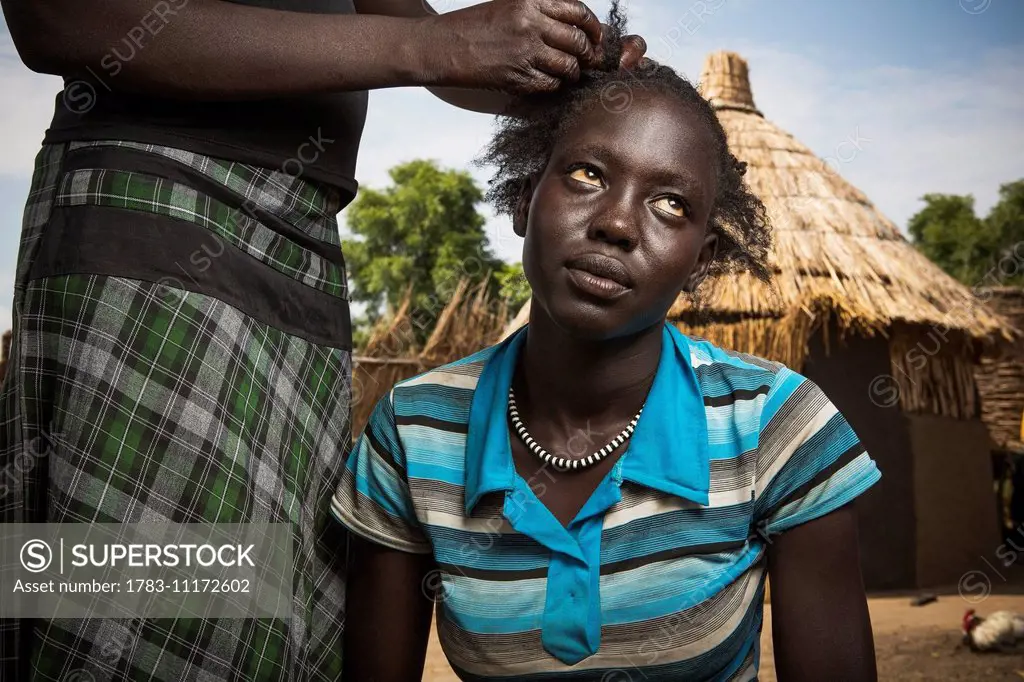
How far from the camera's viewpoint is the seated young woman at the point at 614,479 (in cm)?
160

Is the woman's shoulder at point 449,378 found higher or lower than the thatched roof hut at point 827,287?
lower

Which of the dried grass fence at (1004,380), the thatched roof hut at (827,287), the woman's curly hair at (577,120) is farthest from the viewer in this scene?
the dried grass fence at (1004,380)

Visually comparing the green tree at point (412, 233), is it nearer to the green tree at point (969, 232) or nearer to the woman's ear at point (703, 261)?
the green tree at point (969, 232)

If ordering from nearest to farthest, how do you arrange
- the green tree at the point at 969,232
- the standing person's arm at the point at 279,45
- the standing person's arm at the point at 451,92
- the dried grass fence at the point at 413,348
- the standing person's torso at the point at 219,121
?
the standing person's arm at the point at 279,45 → the standing person's torso at the point at 219,121 → the standing person's arm at the point at 451,92 → the dried grass fence at the point at 413,348 → the green tree at the point at 969,232

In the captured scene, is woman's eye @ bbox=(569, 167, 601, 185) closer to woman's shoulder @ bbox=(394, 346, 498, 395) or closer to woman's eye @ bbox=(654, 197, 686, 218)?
woman's eye @ bbox=(654, 197, 686, 218)

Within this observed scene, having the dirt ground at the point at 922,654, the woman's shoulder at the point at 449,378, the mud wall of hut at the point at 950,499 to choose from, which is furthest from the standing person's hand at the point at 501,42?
the mud wall of hut at the point at 950,499

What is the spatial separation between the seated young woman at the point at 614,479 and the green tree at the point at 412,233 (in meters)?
20.1

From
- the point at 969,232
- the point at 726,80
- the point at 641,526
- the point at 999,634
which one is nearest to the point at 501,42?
the point at 641,526

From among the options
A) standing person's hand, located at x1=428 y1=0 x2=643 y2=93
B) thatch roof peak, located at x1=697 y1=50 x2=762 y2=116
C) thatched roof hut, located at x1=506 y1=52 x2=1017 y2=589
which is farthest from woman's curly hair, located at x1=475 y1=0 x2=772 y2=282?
thatch roof peak, located at x1=697 y1=50 x2=762 y2=116

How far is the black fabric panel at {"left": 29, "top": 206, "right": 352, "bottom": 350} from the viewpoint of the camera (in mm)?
1512

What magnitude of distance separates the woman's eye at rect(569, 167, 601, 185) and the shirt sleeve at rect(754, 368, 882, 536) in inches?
20.7

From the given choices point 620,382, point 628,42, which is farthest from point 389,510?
point 628,42

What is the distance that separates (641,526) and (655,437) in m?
0.17

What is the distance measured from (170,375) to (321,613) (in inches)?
22.4
